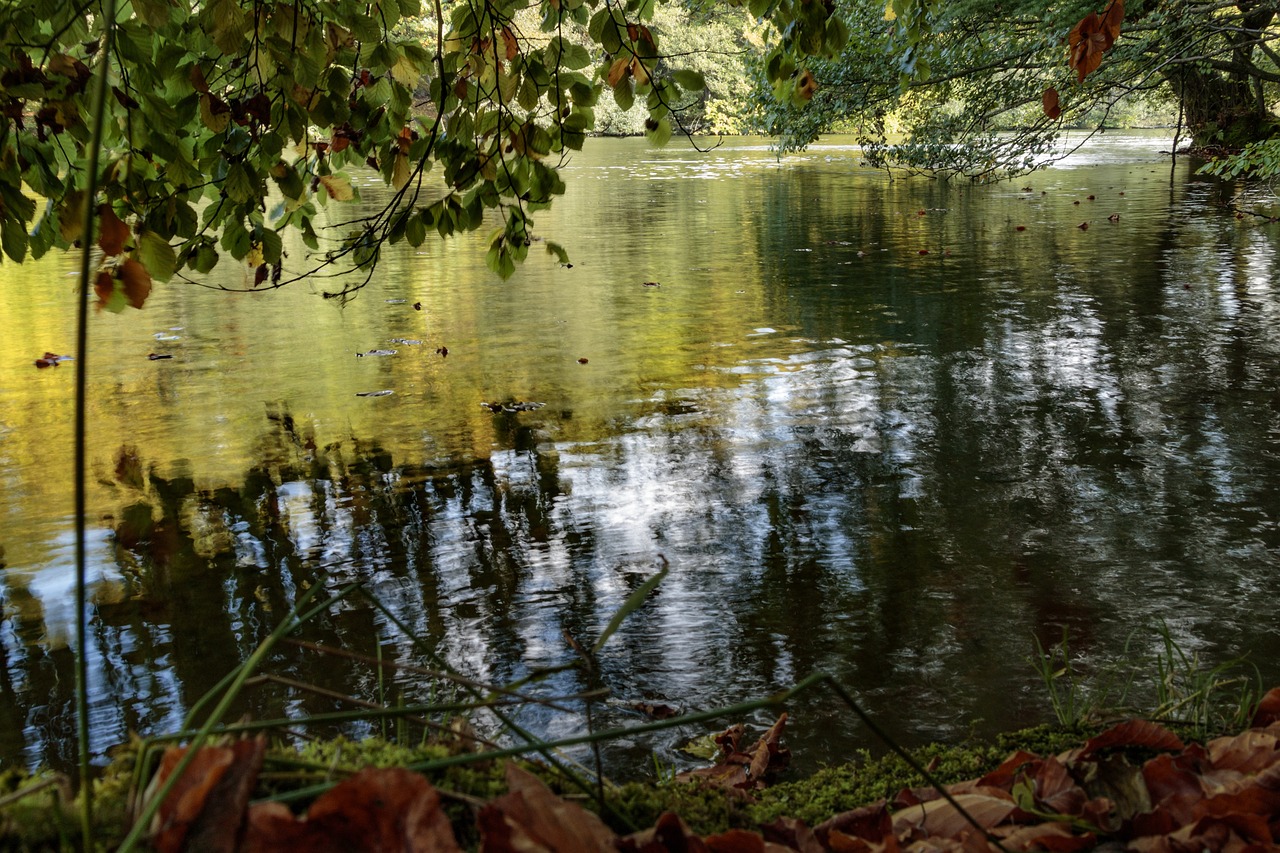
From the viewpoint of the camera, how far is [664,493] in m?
5.42

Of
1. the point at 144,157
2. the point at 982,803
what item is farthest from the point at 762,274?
the point at 982,803

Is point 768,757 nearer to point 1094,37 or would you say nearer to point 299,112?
point 1094,37

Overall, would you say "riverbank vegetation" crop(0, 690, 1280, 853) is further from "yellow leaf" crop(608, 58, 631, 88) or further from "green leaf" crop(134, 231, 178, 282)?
"yellow leaf" crop(608, 58, 631, 88)

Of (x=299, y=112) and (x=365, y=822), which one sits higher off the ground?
(x=299, y=112)

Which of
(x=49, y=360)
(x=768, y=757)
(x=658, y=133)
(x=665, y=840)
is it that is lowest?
(x=768, y=757)

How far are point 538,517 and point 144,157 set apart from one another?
2400 millimetres

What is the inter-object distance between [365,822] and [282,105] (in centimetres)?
297

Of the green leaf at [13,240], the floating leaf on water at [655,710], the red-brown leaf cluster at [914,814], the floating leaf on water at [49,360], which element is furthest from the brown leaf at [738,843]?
the floating leaf on water at [49,360]

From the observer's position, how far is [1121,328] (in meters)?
8.98

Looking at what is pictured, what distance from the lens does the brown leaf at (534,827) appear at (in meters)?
1.17

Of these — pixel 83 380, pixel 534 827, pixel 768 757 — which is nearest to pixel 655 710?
pixel 768 757

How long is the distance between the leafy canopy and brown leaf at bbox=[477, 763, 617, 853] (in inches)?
81.0

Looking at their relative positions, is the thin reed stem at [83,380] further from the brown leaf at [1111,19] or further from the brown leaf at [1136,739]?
the brown leaf at [1111,19]

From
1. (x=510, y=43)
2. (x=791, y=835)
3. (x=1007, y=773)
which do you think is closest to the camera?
(x=791, y=835)
